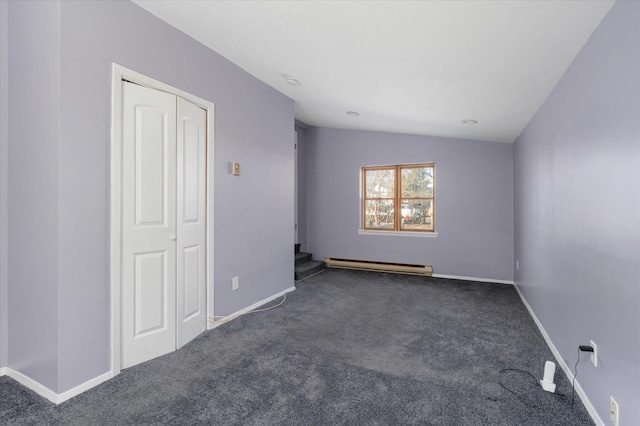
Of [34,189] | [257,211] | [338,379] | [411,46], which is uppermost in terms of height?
[411,46]

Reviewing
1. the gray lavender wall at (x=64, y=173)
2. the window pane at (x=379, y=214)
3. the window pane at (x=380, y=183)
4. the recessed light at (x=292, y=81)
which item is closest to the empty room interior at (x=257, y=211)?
the gray lavender wall at (x=64, y=173)

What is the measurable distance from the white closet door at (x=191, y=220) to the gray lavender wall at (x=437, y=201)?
136 inches

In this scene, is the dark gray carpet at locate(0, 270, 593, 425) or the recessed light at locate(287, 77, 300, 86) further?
the recessed light at locate(287, 77, 300, 86)

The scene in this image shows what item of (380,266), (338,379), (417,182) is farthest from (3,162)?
(417,182)

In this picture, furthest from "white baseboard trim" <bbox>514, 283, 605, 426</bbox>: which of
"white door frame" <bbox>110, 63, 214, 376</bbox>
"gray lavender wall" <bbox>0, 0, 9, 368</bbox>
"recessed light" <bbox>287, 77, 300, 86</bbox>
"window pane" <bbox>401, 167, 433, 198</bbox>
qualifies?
"gray lavender wall" <bbox>0, 0, 9, 368</bbox>

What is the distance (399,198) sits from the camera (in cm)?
574

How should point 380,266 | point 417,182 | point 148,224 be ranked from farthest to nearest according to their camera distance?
1. point 380,266
2. point 417,182
3. point 148,224

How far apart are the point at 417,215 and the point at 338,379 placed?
3.96 meters

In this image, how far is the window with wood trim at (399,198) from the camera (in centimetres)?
554

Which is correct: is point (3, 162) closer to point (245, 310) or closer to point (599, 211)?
point (245, 310)

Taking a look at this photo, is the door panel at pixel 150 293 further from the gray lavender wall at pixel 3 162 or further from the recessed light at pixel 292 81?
the recessed light at pixel 292 81

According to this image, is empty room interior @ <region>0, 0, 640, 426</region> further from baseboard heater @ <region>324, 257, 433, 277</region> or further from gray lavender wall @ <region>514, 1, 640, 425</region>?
baseboard heater @ <region>324, 257, 433, 277</region>

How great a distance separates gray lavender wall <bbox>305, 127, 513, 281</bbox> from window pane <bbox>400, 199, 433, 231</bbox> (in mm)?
A: 179

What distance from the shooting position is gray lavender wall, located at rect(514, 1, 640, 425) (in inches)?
53.8
